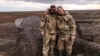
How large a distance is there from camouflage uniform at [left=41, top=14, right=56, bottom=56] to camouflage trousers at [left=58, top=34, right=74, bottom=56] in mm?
222

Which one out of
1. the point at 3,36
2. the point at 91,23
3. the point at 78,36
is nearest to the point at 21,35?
the point at 78,36

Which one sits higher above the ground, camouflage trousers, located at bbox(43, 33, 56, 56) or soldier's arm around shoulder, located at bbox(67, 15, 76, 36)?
soldier's arm around shoulder, located at bbox(67, 15, 76, 36)

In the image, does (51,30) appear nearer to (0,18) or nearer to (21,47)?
(21,47)

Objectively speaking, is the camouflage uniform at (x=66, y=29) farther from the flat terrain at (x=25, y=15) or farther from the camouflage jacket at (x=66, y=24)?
the flat terrain at (x=25, y=15)

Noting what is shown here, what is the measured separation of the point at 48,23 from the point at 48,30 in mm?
224

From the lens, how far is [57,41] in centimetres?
1064

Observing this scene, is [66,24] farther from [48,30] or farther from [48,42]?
[48,42]

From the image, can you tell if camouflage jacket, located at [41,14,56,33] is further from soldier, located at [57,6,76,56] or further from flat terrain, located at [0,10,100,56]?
flat terrain, located at [0,10,100,56]

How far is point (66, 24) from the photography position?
10.4m

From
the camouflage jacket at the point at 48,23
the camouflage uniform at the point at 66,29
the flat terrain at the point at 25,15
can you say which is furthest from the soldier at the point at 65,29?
the flat terrain at the point at 25,15

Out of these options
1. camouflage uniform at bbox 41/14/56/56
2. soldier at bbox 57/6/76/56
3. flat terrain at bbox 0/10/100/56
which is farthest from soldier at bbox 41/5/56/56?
flat terrain at bbox 0/10/100/56

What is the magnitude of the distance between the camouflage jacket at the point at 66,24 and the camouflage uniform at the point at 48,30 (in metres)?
0.19

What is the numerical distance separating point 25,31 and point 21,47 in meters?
0.61

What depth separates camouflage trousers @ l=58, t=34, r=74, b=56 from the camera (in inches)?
409
